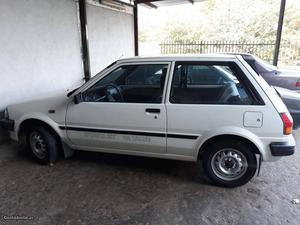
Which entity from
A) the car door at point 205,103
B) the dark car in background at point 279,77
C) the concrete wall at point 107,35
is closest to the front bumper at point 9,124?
the car door at point 205,103

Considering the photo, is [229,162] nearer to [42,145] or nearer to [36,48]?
[42,145]

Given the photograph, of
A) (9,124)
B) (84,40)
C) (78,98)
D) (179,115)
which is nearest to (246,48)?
(84,40)

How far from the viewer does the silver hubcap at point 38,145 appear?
3.75 meters

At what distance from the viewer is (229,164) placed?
122 inches

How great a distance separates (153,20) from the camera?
2650 centimetres

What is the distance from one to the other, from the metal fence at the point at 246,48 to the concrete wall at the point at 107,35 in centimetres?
636

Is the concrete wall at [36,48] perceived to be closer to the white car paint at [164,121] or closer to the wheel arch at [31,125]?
the wheel arch at [31,125]

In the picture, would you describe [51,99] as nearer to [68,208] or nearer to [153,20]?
[68,208]

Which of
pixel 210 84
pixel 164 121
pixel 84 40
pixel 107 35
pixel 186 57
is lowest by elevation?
pixel 164 121

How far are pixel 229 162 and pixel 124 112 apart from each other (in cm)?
139

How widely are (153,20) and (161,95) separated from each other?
25093mm

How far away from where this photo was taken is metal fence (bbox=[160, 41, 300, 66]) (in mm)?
13992

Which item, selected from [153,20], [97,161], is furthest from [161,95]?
[153,20]

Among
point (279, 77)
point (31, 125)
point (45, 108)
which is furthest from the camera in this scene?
point (279, 77)
